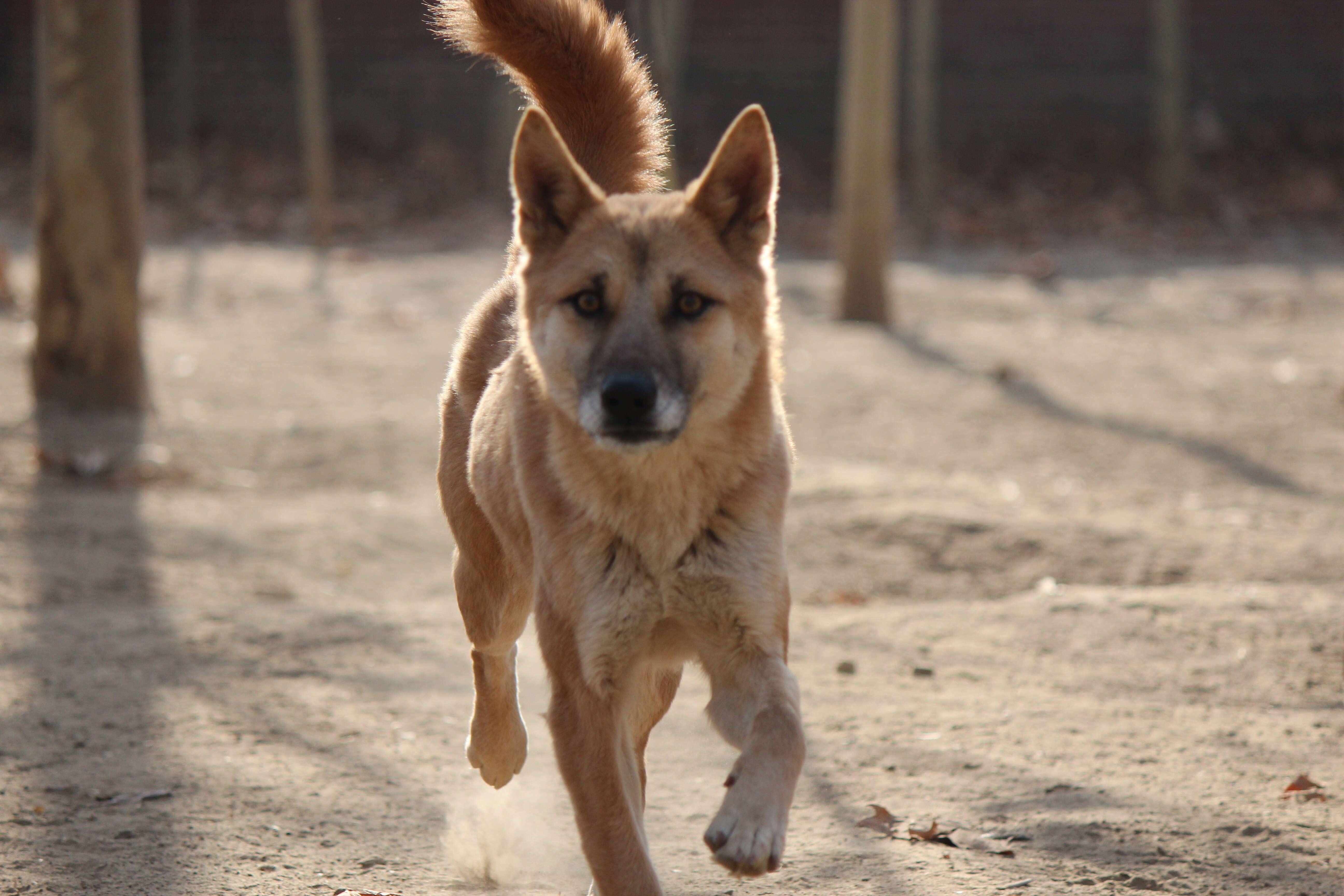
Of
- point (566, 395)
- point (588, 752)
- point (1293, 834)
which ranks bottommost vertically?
point (1293, 834)

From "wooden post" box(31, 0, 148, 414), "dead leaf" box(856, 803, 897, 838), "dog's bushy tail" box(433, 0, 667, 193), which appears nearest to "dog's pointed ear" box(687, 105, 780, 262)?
"dog's bushy tail" box(433, 0, 667, 193)

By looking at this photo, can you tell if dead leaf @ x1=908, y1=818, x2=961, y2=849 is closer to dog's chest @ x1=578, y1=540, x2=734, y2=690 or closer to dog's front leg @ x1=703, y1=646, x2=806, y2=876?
dog's front leg @ x1=703, y1=646, x2=806, y2=876

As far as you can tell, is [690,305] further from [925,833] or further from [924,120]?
[924,120]

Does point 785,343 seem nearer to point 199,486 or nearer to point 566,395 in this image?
point 199,486

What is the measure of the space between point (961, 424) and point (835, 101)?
41.0 feet

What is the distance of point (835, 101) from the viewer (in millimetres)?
20609

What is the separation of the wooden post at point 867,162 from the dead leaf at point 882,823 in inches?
323

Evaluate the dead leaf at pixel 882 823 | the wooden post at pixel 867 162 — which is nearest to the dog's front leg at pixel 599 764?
the dead leaf at pixel 882 823

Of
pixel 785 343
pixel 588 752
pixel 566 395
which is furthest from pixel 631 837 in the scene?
pixel 785 343

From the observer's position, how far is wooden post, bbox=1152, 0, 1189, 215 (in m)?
16.4

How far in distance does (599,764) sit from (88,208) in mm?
6756

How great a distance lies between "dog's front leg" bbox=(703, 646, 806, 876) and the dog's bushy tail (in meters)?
1.75

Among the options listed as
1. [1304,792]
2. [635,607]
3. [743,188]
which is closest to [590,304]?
[743,188]

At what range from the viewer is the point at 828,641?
228 inches
